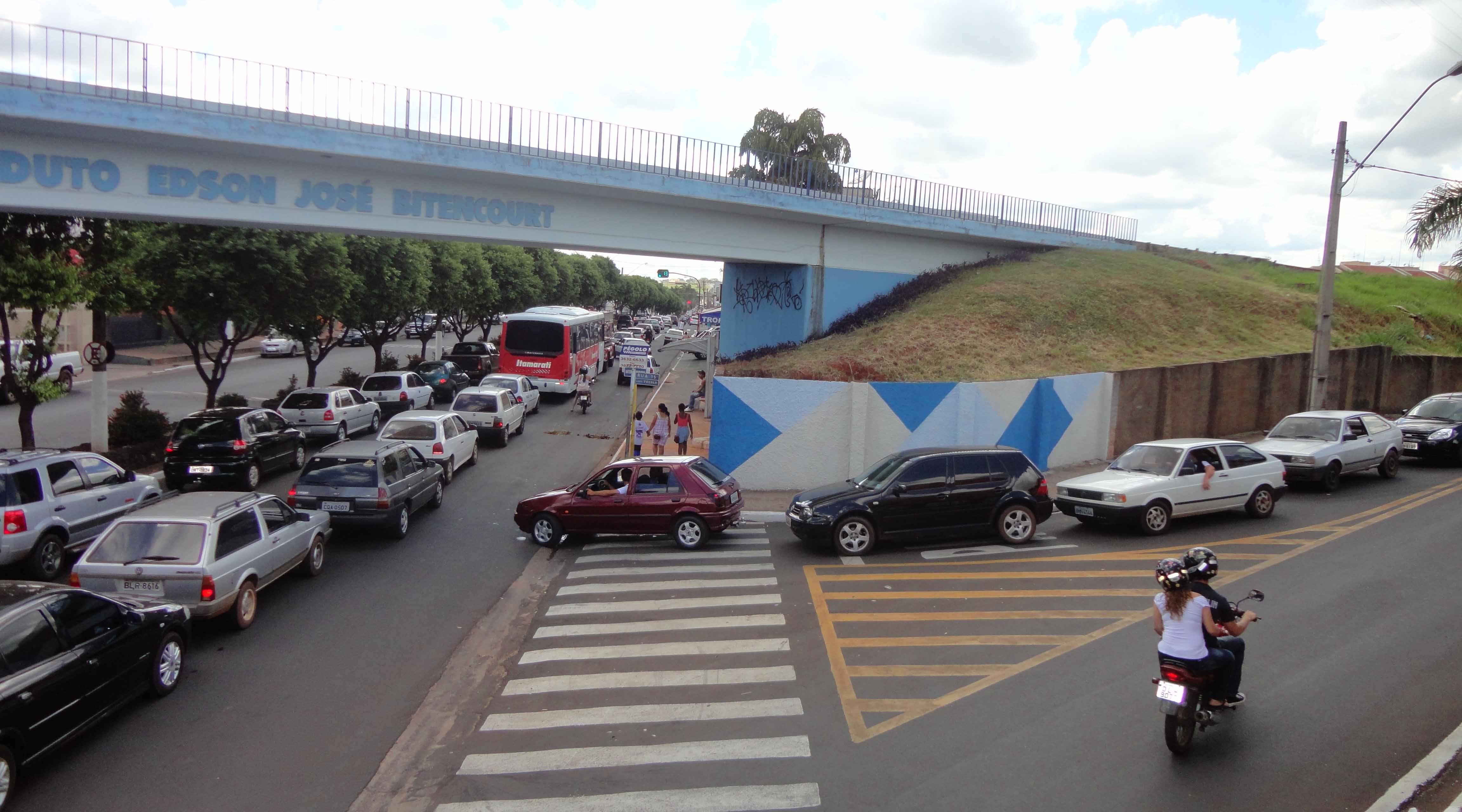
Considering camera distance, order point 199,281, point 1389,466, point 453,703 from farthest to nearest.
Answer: point 199,281 < point 1389,466 < point 453,703

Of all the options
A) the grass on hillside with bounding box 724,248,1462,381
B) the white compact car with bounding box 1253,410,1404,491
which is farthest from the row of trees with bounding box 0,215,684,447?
the white compact car with bounding box 1253,410,1404,491

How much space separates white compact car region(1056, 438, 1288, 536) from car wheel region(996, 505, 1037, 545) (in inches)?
44.4

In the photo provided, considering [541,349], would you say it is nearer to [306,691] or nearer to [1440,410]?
[306,691]

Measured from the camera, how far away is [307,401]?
80.8 feet

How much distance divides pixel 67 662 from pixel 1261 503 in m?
16.4

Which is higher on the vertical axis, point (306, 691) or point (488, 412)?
point (488, 412)

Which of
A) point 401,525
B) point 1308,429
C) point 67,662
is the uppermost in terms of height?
point 1308,429

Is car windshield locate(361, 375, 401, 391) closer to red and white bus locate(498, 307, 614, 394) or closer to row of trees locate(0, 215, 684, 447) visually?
row of trees locate(0, 215, 684, 447)

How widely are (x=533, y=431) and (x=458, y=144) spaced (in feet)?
37.9

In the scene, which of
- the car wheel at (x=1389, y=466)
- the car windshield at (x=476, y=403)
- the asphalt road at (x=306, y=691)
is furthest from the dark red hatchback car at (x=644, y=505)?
the car wheel at (x=1389, y=466)

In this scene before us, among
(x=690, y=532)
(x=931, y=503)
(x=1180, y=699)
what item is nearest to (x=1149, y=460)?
(x=931, y=503)

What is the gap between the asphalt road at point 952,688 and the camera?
661 centimetres

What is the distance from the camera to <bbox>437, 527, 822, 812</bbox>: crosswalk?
21.9 feet

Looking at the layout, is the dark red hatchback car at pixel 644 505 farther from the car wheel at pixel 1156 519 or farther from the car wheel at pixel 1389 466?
the car wheel at pixel 1389 466
